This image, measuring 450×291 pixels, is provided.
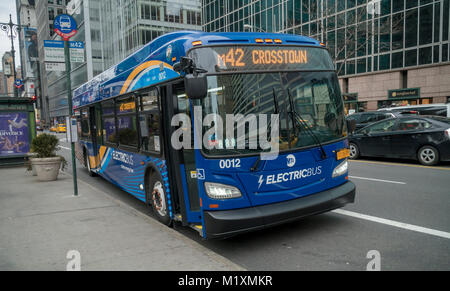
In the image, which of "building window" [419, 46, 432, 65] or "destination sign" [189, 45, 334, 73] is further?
"building window" [419, 46, 432, 65]

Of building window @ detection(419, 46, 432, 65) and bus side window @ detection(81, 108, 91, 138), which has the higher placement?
building window @ detection(419, 46, 432, 65)

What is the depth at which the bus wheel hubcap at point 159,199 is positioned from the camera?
5730 mm

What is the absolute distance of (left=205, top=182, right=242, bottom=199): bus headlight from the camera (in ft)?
14.0

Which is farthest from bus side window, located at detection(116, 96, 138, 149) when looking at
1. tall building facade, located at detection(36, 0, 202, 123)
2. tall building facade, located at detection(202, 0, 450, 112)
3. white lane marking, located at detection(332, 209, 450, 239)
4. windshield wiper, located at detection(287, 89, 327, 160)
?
tall building facade, located at detection(36, 0, 202, 123)

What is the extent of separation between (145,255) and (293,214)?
1.93m

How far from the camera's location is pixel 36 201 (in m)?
7.55

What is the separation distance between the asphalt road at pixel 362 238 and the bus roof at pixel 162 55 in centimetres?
257

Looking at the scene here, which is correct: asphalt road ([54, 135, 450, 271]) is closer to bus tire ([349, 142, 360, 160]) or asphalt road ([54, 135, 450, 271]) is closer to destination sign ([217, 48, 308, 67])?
destination sign ([217, 48, 308, 67])

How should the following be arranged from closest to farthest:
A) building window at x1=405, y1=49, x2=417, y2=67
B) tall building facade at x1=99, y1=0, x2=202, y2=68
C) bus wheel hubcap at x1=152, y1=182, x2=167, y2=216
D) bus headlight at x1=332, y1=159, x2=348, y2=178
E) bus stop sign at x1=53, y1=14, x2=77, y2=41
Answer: bus headlight at x1=332, y1=159, x2=348, y2=178, bus wheel hubcap at x1=152, y1=182, x2=167, y2=216, bus stop sign at x1=53, y1=14, x2=77, y2=41, building window at x1=405, y1=49, x2=417, y2=67, tall building facade at x1=99, y1=0, x2=202, y2=68

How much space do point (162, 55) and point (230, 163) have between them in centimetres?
217

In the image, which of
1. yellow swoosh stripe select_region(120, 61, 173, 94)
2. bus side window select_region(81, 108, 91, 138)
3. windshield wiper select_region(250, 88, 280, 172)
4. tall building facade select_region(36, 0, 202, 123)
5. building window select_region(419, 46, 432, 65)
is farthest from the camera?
tall building facade select_region(36, 0, 202, 123)

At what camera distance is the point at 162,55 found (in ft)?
17.5

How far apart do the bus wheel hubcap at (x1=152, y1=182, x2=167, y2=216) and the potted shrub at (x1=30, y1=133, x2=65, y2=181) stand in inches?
221

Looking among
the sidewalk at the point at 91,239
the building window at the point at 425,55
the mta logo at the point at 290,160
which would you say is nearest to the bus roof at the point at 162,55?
the mta logo at the point at 290,160
